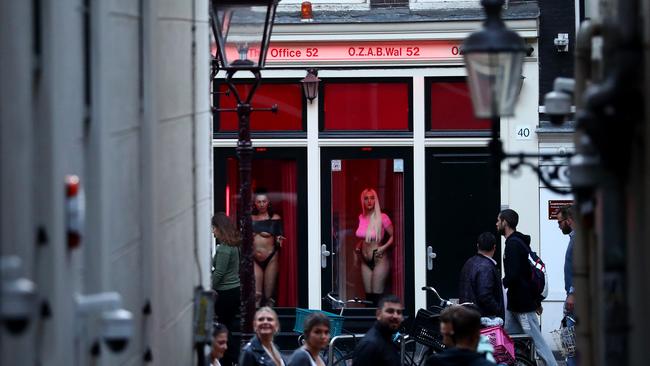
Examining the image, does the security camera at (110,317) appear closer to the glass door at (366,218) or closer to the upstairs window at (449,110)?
the glass door at (366,218)

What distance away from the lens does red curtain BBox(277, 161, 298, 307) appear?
17.8m

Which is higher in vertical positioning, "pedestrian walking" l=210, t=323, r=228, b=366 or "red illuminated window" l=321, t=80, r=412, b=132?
"red illuminated window" l=321, t=80, r=412, b=132

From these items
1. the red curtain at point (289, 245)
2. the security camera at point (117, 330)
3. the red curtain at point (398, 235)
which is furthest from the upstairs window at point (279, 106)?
the security camera at point (117, 330)

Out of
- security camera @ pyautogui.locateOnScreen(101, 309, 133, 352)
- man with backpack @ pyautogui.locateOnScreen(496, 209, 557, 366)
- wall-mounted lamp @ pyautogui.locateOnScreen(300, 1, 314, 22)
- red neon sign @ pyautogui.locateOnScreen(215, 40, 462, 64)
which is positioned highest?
wall-mounted lamp @ pyautogui.locateOnScreen(300, 1, 314, 22)

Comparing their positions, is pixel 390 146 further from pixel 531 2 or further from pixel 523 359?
pixel 523 359

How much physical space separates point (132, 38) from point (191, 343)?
273 centimetres

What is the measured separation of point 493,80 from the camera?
292 inches

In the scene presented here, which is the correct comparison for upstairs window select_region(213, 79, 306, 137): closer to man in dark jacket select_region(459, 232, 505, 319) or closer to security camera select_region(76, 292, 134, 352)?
man in dark jacket select_region(459, 232, 505, 319)

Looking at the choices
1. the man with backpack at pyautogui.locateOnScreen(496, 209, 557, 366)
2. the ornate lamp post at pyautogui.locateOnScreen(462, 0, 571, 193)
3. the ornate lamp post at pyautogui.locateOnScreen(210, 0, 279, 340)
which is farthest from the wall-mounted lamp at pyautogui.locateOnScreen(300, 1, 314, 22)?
the ornate lamp post at pyautogui.locateOnScreen(462, 0, 571, 193)

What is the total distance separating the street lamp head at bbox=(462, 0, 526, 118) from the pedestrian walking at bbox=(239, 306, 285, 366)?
107 inches

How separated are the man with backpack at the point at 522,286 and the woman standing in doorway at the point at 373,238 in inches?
131

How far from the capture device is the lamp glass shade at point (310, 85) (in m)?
17.5

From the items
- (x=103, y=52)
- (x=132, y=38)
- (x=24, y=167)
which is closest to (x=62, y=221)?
(x=24, y=167)

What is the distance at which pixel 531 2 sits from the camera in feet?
57.6
